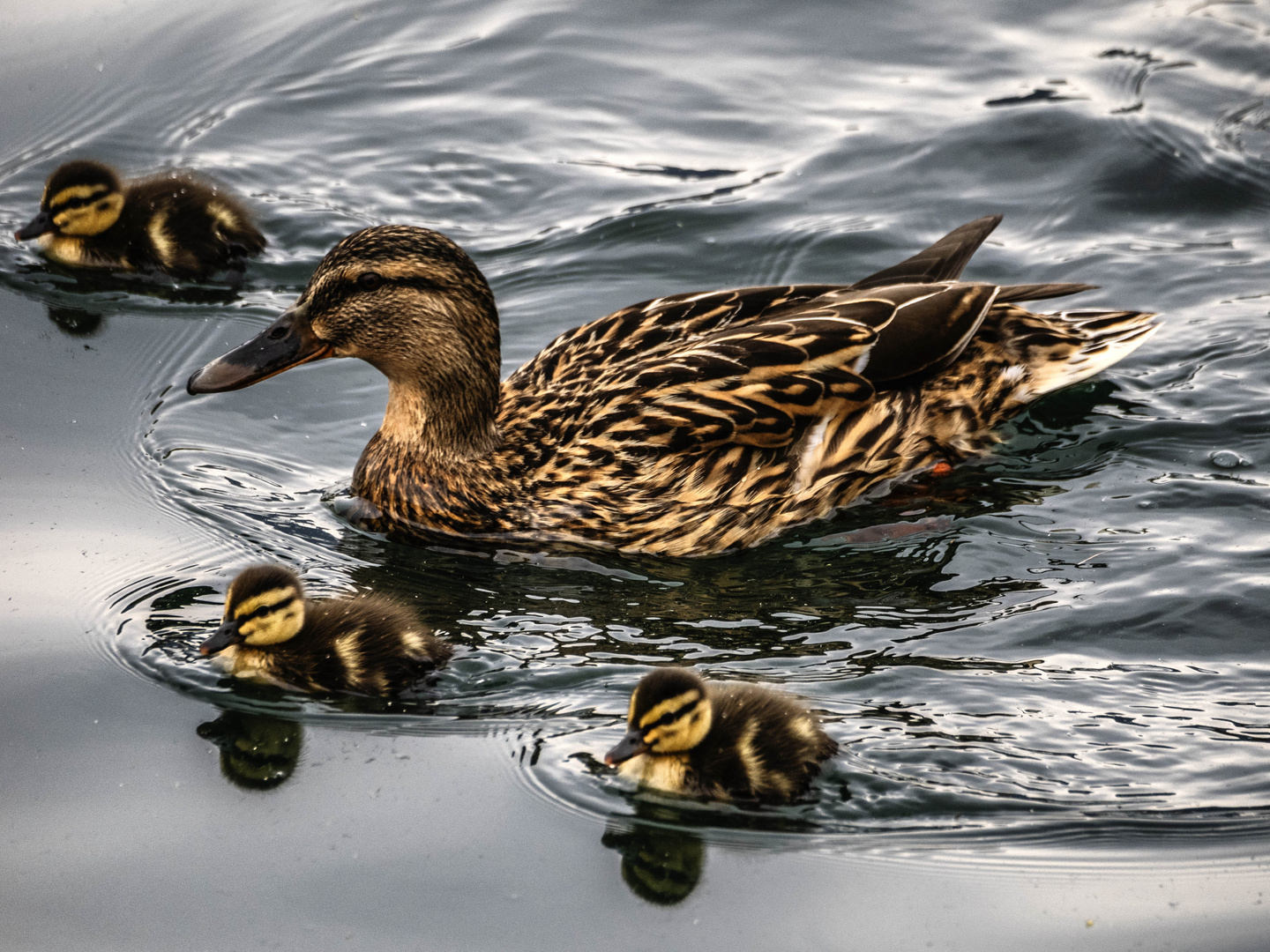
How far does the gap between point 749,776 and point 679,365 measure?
66.5 inches

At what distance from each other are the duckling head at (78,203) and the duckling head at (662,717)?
4.00m

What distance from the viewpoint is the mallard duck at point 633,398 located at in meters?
5.16

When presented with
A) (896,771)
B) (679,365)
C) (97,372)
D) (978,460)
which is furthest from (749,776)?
(97,372)

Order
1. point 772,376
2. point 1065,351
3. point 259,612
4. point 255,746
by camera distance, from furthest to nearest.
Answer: point 1065,351 < point 772,376 < point 259,612 < point 255,746

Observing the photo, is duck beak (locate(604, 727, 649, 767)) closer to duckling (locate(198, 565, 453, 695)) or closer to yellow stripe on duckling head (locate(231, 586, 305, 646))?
duckling (locate(198, 565, 453, 695))

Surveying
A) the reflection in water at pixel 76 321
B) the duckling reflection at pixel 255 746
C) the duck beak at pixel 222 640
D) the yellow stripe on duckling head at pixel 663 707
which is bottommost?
the duckling reflection at pixel 255 746

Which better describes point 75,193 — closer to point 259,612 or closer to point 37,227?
point 37,227

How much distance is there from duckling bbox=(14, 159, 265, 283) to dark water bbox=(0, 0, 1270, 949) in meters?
0.14

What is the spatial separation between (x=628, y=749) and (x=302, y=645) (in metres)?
1.11

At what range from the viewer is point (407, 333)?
5312 millimetres

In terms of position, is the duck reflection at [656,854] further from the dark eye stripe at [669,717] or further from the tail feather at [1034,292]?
the tail feather at [1034,292]

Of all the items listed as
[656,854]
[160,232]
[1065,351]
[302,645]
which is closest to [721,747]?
[656,854]

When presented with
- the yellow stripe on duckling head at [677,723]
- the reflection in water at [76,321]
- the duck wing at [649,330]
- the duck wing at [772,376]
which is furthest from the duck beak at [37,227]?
the yellow stripe on duckling head at [677,723]

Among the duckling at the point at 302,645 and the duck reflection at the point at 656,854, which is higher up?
the duckling at the point at 302,645
